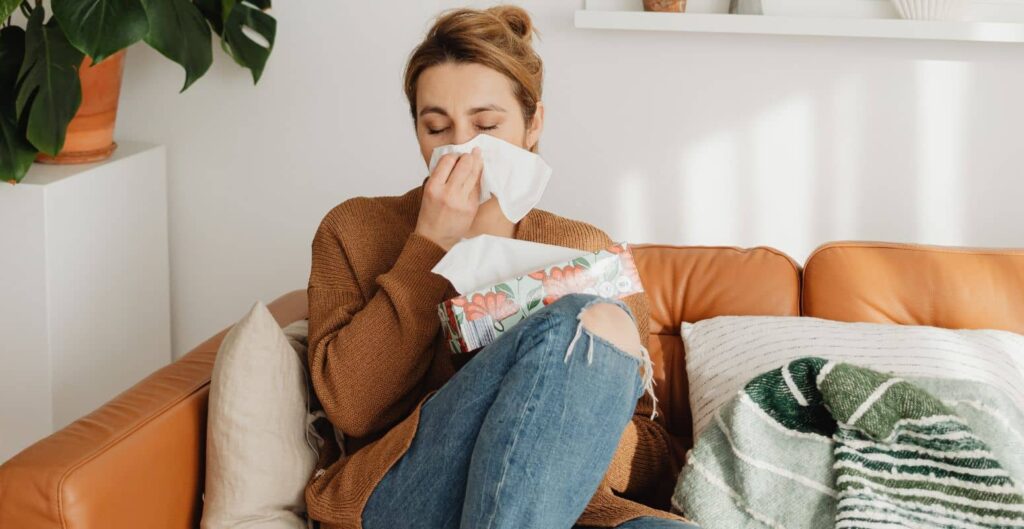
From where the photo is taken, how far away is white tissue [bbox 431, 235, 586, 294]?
4.67 ft

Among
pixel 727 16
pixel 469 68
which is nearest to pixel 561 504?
pixel 469 68

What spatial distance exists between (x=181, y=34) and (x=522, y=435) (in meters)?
1.36

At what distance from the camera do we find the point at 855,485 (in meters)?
1.40

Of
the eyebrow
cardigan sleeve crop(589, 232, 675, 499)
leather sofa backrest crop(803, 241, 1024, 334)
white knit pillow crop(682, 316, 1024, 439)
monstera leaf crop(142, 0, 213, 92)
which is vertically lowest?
cardigan sleeve crop(589, 232, 675, 499)

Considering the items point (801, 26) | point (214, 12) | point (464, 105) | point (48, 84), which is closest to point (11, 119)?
point (48, 84)

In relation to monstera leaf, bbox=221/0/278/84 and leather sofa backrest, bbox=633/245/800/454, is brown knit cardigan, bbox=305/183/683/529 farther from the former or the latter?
monstera leaf, bbox=221/0/278/84

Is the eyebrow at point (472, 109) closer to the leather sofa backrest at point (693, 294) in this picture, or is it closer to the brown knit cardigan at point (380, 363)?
the brown knit cardigan at point (380, 363)

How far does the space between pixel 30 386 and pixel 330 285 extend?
3.29 feet

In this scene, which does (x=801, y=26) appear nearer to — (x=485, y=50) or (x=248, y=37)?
(x=485, y=50)

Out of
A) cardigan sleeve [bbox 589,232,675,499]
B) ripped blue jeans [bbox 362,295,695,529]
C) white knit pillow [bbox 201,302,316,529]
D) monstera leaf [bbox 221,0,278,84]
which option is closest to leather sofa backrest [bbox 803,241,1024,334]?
cardigan sleeve [bbox 589,232,675,499]

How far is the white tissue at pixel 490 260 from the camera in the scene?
4.67ft

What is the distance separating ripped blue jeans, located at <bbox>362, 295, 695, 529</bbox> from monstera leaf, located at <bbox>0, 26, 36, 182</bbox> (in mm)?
1205

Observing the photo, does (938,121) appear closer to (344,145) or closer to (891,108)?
(891,108)

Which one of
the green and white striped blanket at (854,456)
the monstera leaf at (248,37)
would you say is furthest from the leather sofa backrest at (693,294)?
the monstera leaf at (248,37)
